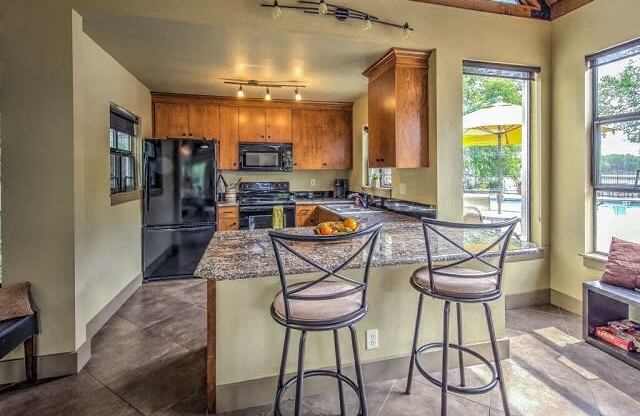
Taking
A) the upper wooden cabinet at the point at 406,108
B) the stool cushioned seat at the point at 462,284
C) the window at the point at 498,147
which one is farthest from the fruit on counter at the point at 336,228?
the window at the point at 498,147

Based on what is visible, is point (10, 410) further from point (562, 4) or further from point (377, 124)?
point (562, 4)

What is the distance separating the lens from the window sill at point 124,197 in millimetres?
3507

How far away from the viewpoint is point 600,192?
3.07m

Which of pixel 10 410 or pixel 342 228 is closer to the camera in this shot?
pixel 10 410

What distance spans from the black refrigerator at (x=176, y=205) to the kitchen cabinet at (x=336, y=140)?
5.93 feet

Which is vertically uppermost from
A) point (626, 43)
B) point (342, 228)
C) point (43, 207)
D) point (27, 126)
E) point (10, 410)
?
point (626, 43)

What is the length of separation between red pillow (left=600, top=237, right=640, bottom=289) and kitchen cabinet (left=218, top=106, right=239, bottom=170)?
440cm

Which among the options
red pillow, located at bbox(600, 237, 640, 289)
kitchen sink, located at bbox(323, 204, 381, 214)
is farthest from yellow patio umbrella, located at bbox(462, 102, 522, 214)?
kitchen sink, located at bbox(323, 204, 381, 214)

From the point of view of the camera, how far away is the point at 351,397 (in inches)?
81.3

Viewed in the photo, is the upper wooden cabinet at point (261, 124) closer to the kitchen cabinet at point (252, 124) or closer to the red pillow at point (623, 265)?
the kitchen cabinet at point (252, 124)

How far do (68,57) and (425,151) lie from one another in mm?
2859

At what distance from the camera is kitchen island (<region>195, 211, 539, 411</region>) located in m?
1.86

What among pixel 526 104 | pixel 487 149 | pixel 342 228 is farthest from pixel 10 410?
pixel 526 104

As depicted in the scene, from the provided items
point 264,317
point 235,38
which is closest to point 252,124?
point 235,38
